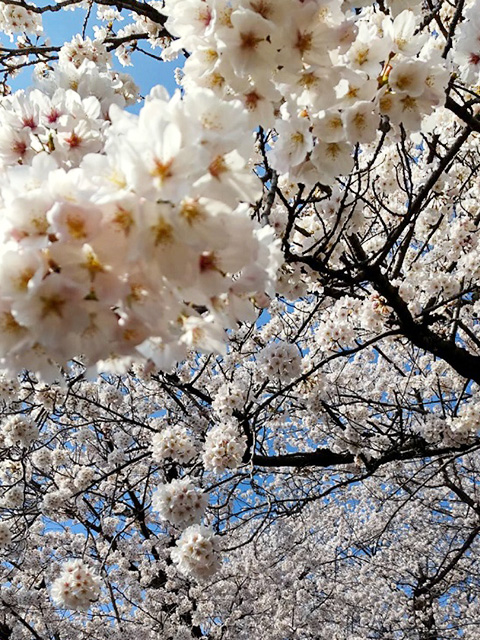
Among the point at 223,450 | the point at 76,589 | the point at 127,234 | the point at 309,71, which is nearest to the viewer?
the point at 127,234

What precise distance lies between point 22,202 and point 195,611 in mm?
9720

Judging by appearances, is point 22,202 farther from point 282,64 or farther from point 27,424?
point 27,424

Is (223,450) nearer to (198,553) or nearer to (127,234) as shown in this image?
(198,553)

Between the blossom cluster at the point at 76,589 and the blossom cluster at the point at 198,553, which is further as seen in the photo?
the blossom cluster at the point at 76,589

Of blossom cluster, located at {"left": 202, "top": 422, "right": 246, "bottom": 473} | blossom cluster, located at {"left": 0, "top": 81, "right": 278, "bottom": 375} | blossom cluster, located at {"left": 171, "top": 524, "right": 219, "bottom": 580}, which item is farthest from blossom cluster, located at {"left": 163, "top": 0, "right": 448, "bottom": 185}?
blossom cluster, located at {"left": 171, "top": 524, "right": 219, "bottom": 580}

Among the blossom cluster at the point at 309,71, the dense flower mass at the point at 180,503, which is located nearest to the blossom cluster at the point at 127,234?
the blossom cluster at the point at 309,71

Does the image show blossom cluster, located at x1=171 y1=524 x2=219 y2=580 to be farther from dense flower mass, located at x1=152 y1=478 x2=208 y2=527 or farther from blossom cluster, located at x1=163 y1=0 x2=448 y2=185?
blossom cluster, located at x1=163 y1=0 x2=448 y2=185

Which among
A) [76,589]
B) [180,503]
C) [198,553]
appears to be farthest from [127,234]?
[76,589]

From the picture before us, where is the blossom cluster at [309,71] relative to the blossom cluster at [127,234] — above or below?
above

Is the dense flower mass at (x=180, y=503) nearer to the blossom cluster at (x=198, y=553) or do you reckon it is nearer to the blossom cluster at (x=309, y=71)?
the blossom cluster at (x=198, y=553)

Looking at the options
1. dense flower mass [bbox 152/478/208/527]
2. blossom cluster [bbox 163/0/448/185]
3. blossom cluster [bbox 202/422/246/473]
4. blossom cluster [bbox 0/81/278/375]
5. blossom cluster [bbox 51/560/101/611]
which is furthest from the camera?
blossom cluster [bbox 51/560/101/611]

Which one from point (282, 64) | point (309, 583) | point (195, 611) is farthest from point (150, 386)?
point (309, 583)

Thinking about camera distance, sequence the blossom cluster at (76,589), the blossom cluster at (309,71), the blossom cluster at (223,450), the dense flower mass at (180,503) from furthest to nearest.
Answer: the blossom cluster at (76,589), the blossom cluster at (223,450), the dense flower mass at (180,503), the blossom cluster at (309,71)

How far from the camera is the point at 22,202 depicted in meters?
0.85
